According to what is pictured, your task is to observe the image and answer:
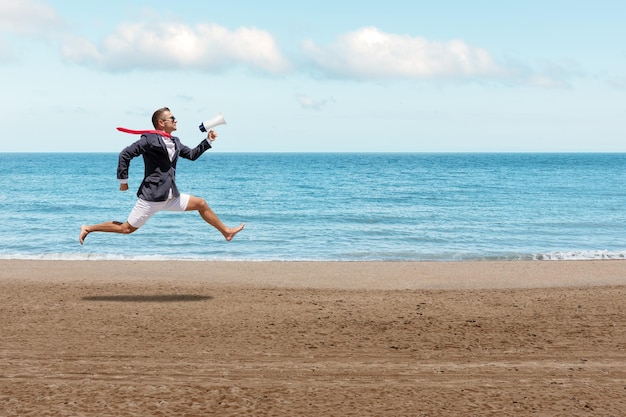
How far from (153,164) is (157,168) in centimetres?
6

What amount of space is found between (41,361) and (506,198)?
30.8m

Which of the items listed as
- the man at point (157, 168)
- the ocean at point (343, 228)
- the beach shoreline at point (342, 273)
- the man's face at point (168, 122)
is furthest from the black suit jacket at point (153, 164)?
the ocean at point (343, 228)

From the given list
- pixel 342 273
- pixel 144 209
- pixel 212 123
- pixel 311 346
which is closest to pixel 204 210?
pixel 144 209

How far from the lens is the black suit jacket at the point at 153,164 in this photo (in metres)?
7.22

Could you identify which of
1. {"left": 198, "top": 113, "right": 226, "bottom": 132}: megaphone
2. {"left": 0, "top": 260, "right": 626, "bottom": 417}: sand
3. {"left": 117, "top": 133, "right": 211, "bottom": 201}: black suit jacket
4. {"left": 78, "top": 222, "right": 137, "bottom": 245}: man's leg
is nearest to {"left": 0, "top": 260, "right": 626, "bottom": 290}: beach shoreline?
{"left": 0, "top": 260, "right": 626, "bottom": 417}: sand

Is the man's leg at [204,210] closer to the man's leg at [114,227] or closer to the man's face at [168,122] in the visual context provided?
the man's leg at [114,227]

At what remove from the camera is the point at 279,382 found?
192 inches

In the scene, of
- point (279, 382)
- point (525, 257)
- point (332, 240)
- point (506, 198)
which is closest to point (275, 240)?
point (332, 240)

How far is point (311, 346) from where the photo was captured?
592 cm

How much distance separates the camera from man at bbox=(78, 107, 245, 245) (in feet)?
23.8

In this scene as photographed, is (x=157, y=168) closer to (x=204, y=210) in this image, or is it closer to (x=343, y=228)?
(x=204, y=210)

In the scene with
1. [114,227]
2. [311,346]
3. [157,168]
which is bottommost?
[311,346]

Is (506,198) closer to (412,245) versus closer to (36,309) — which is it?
(412,245)

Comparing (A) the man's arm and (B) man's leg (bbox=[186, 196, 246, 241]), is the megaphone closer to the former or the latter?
(A) the man's arm
